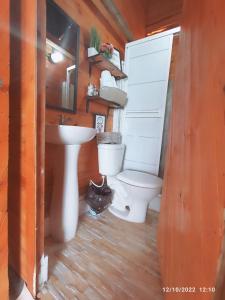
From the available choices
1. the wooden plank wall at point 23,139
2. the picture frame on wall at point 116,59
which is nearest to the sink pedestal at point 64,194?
the wooden plank wall at point 23,139

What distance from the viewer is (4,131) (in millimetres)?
660

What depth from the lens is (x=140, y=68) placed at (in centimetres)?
193

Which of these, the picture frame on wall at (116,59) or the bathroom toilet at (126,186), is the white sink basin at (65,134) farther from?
the picture frame on wall at (116,59)

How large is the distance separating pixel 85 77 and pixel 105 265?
1.58 meters

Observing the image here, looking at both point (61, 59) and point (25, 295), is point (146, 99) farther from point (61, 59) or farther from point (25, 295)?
point (25, 295)

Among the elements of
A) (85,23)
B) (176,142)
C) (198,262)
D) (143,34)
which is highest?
(143,34)

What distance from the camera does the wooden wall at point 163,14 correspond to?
2.32 m

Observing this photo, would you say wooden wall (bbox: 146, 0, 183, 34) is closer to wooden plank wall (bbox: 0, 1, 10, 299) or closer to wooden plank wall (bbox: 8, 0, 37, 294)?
wooden plank wall (bbox: 8, 0, 37, 294)

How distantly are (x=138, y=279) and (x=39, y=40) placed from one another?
138cm

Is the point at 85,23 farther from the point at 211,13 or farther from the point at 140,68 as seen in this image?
the point at 211,13

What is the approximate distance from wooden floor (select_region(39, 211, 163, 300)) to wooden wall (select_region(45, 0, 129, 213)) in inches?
16.1

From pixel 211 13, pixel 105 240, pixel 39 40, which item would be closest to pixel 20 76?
pixel 39 40

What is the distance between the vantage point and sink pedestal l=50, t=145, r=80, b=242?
3.88 feet

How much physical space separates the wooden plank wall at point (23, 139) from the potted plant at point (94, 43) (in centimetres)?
84
